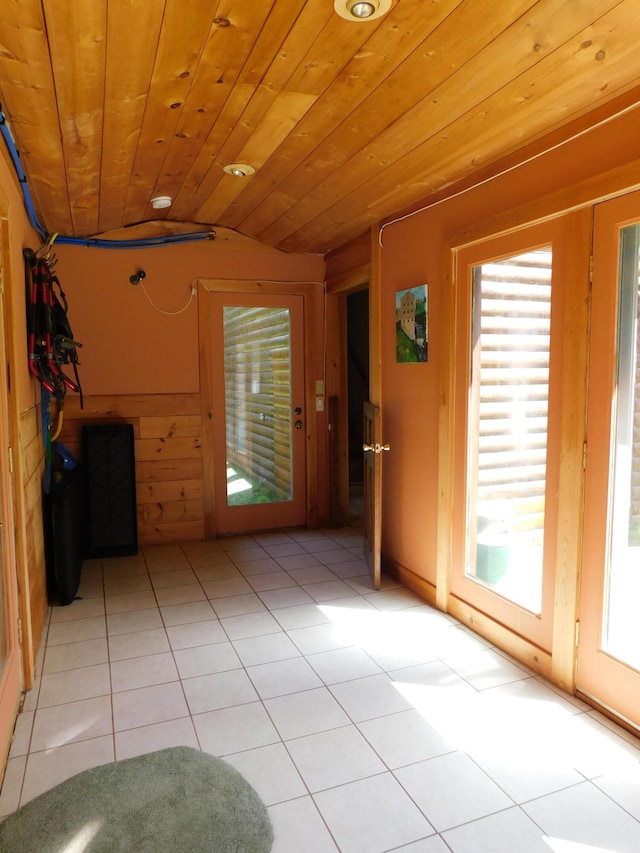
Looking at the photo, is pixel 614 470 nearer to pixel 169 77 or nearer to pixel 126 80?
pixel 169 77

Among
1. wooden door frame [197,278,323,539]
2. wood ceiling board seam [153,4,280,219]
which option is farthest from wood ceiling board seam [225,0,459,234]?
wooden door frame [197,278,323,539]

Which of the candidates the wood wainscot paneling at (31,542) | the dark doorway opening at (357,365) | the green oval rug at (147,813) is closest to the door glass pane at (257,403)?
the wood wainscot paneling at (31,542)

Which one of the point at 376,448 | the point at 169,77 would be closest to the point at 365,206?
the point at 376,448

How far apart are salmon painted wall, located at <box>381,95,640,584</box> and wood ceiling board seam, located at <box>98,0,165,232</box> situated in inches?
64.0

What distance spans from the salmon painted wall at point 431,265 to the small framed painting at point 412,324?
0.05m

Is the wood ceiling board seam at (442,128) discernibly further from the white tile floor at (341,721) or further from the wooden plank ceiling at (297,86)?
the white tile floor at (341,721)

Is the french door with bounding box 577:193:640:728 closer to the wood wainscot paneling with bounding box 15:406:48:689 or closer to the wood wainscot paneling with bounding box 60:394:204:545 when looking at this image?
the wood wainscot paneling with bounding box 15:406:48:689

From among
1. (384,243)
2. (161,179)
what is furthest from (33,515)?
(384,243)

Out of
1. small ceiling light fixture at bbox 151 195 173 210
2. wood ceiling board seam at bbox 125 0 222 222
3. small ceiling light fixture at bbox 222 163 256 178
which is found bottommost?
wood ceiling board seam at bbox 125 0 222 222

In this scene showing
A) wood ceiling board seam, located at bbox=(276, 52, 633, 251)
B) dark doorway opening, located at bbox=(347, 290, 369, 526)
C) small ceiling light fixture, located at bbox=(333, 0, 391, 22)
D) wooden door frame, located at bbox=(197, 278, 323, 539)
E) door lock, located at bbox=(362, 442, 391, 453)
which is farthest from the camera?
dark doorway opening, located at bbox=(347, 290, 369, 526)

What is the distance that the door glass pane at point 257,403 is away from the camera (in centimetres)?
494

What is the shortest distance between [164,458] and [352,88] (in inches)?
127

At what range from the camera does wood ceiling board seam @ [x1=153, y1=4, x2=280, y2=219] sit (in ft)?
6.06

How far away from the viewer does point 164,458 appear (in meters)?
4.76
